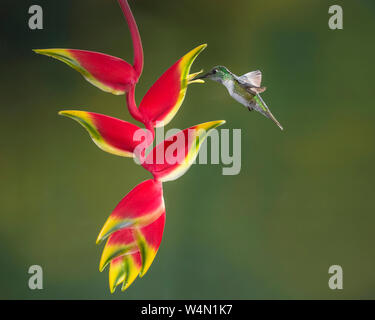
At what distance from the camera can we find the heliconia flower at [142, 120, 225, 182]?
3.76 ft

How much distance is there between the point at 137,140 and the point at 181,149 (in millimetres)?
131

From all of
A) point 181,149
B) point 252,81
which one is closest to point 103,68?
point 181,149

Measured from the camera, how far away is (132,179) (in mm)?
1247

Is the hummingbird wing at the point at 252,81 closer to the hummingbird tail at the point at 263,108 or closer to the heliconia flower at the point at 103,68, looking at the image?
the hummingbird tail at the point at 263,108

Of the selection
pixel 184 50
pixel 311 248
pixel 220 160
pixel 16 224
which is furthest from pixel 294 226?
pixel 16 224

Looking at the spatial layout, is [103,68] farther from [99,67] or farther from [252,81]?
[252,81]

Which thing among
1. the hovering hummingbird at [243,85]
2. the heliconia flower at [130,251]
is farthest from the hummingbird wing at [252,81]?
the heliconia flower at [130,251]

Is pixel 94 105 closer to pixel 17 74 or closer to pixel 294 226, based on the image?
pixel 17 74

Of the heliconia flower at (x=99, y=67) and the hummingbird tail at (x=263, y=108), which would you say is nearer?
the heliconia flower at (x=99, y=67)

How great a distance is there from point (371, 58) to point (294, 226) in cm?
59

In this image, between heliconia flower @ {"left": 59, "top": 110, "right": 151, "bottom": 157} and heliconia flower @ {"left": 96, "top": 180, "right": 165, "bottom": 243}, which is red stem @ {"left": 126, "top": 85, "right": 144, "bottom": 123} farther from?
heliconia flower @ {"left": 96, "top": 180, "right": 165, "bottom": 243}

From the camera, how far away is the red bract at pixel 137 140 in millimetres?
1117

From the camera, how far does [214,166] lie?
1.25 metres

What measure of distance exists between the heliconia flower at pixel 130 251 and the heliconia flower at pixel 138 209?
22mm
